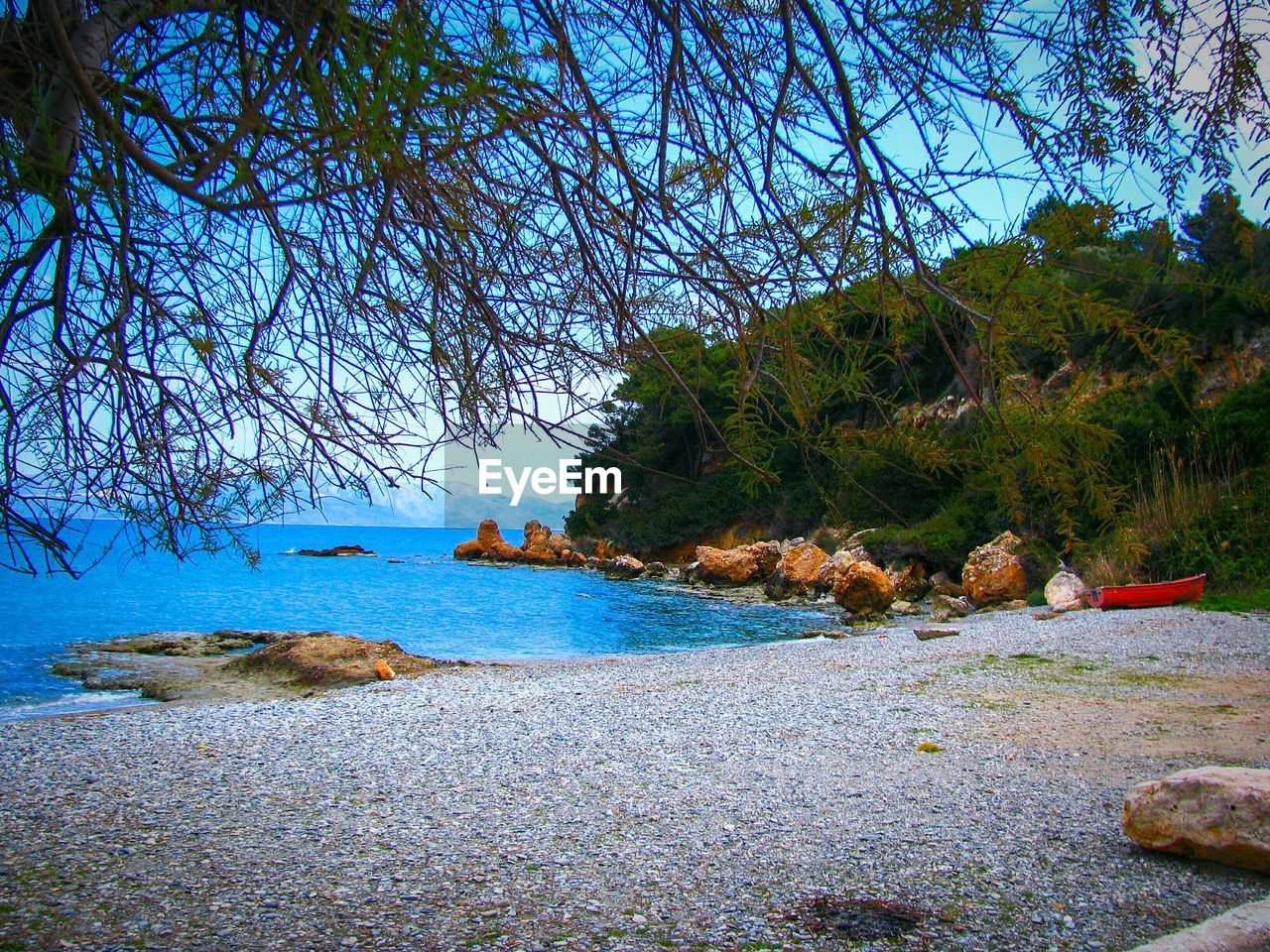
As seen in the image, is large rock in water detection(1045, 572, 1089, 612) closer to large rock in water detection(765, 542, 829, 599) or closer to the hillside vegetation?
large rock in water detection(765, 542, 829, 599)

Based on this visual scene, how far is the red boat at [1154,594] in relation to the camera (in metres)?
11.9

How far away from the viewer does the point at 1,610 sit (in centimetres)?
2102

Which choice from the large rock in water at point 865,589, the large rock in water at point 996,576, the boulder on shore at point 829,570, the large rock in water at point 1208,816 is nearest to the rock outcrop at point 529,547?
the boulder on shore at point 829,570

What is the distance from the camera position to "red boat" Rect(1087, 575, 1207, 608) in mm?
11891

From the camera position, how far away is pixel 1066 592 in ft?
47.5

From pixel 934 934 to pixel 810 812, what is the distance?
1.34 m

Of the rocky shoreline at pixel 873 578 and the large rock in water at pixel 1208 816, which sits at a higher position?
the large rock in water at pixel 1208 816

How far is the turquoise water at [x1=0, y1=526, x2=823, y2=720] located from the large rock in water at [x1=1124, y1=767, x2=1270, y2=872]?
460 centimetres

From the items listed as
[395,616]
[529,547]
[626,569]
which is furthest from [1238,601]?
[529,547]

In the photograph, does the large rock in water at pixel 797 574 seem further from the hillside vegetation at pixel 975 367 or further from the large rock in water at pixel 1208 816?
the large rock in water at pixel 1208 816

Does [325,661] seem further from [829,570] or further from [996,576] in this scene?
[829,570]

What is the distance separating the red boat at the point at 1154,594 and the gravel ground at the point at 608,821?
4941 mm

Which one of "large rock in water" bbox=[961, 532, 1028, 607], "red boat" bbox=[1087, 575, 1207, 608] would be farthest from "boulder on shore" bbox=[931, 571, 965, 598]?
"red boat" bbox=[1087, 575, 1207, 608]

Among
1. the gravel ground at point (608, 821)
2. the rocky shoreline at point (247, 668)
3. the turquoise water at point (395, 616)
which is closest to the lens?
the gravel ground at point (608, 821)
